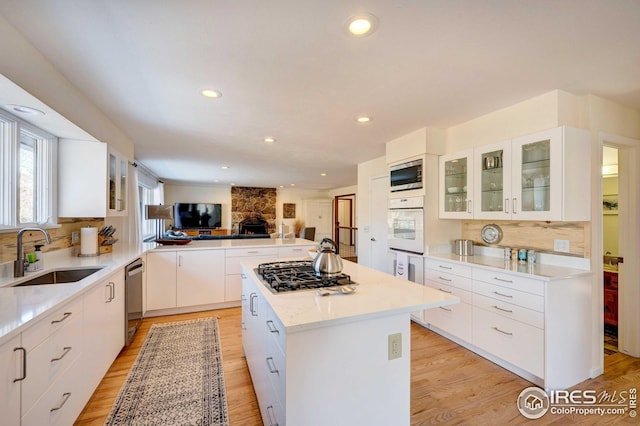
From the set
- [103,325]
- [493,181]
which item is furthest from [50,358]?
[493,181]

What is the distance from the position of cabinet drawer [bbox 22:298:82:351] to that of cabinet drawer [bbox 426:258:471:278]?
9.75 feet

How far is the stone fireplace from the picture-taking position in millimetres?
9328

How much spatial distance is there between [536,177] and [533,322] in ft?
3.84

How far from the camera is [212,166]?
5660mm

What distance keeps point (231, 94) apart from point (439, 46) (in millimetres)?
1571

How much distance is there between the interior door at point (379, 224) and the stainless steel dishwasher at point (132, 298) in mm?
3277

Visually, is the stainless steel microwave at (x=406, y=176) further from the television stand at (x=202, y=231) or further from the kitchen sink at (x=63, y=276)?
the television stand at (x=202, y=231)

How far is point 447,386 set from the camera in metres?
2.07

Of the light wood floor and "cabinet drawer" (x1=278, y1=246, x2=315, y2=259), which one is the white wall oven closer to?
the light wood floor

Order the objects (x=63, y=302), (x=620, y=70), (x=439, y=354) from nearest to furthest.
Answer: (x=63, y=302)
(x=620, y=70)
(x=439, y=354)

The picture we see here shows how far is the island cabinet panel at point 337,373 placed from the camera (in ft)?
3.73

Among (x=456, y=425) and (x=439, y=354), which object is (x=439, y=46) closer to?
(x=456, y=425)

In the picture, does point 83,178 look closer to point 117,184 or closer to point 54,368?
point 117,184

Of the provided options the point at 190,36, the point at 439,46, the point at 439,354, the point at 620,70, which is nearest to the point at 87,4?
the point at 190,36
